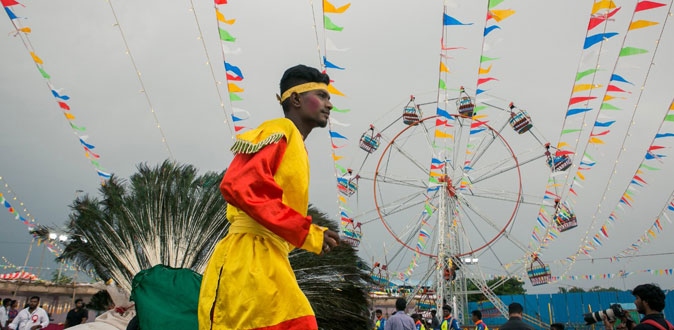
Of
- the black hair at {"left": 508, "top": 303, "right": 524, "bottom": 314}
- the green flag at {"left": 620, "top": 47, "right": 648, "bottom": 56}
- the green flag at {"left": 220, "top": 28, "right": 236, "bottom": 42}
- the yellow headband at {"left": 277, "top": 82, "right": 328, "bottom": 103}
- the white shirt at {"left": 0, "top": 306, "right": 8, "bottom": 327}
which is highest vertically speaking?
the green flag at {"left": 620, "top": 47, "right": 648, "bottom": 56}

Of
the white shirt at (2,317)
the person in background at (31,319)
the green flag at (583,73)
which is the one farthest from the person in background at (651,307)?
the white shirt at (2,317)

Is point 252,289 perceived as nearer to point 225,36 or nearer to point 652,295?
point 652,295

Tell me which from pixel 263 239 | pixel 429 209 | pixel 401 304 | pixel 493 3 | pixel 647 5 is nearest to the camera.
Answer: pixel 263 239

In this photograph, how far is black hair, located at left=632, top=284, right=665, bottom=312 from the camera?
9.90 feet

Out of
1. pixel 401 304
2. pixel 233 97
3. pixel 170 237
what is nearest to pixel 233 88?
pixel 233 97

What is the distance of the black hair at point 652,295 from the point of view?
3018mm

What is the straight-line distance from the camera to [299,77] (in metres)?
1.76

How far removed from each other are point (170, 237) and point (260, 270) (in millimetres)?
3550

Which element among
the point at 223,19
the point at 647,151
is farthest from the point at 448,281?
the point at 223,19

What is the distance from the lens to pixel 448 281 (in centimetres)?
1468

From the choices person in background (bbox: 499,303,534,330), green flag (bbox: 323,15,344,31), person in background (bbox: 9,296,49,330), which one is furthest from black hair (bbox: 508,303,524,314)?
person in background (bbox: 9,296,49,330)

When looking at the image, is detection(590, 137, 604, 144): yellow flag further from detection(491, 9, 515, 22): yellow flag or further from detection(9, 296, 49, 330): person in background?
detection(9, 296, 49, 330): person in background

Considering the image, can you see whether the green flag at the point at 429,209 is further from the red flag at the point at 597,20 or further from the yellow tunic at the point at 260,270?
the yellow tunic at the point at 260,270

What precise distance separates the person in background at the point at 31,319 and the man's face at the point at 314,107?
681 cm
